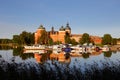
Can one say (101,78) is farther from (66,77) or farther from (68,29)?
(68,29)

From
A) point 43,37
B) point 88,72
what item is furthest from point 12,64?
point 43,37

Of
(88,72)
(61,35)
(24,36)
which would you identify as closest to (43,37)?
(24,36)

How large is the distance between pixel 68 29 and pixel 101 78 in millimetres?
180389

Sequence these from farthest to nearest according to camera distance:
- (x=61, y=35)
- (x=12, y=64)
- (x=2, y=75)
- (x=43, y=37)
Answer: (x=61, y=35), (x=43, y=37), (x=12, y=64), (x=2, y=75)

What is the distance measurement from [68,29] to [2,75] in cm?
18130

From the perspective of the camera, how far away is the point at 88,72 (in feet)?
46.0

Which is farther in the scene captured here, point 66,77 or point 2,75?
point 66,77

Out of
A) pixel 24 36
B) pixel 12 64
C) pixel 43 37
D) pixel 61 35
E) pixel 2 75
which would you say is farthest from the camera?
pixel 61 35

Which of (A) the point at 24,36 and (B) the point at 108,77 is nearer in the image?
(B) the point at 108,77

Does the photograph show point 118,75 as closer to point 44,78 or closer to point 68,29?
point 44,78

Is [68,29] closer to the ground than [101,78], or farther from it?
farther from it

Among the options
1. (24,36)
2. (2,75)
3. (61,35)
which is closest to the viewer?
(2,75)

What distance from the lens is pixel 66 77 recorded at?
1370 centimetres

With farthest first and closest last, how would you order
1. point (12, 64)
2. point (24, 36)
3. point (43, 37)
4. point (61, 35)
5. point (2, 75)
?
point (61, 35) < point (43, 37) < point (24, 36) < point (12, 64) < point (2, 75)
